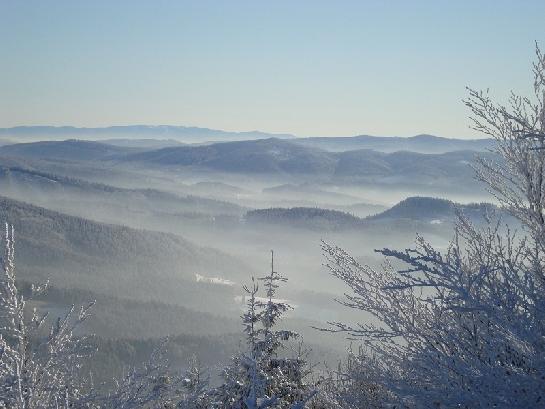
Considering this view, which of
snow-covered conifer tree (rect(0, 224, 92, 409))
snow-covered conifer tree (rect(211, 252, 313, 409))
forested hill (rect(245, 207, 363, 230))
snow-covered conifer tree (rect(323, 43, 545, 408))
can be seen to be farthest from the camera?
forested hill (rect(245, 207, 363, 230))

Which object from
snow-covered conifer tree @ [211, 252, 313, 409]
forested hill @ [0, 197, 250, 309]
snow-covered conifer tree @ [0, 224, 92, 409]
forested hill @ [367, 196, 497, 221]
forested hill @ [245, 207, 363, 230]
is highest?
snow-covered conifer tree @ [0, 224, 92, 409]

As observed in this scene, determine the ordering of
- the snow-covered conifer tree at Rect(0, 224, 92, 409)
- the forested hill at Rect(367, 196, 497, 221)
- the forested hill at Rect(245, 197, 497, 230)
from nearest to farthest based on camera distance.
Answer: the snow-covered conifer tree at Rect(0, 224, 92, 409) < the forested hill at Rect(367, 196, 497, 221) < the forested hill at Rect(245, 197, 497, 230)

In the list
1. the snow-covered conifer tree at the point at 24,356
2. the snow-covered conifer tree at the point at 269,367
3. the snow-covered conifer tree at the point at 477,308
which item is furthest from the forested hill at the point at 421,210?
the snow-covered conifer tree at the point at 24,356

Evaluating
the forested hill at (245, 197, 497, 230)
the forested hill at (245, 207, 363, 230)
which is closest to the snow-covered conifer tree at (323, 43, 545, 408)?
the forested hill at (245, 197, 497, 230)

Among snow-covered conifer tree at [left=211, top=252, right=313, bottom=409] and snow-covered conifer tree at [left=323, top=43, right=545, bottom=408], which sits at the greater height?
snow-covered conifer tree at [left=323, top=43, right=545, bottom=408]

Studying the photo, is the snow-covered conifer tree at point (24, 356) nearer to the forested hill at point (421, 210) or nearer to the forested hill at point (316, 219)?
the forested hill at point (421, 210)

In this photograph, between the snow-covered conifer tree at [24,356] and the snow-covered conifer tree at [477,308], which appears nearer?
the snow-covered conifer tree at [477,308]

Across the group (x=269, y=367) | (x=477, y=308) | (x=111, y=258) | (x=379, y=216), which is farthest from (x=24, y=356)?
(x=379, y=216)

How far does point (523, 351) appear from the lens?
4.29 m

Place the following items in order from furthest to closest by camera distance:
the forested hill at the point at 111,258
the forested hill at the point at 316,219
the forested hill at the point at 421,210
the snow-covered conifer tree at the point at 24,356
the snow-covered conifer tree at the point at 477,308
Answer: the forested hill at the point at 316,219 → the forested hill at the point at 421,210 → the forested hill at the point at 111,258 → the snow-covered conifer tree at the point at 24,356 → the snow-covered conifer tree at the point at 477,308

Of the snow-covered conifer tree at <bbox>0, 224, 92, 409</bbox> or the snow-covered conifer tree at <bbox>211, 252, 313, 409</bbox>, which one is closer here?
the snow-covered conifer tree at <bbox>0, 224, 92, 409</bbox>

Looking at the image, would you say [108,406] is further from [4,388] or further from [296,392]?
[296,392]

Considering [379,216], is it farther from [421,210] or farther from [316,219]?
[316,219]

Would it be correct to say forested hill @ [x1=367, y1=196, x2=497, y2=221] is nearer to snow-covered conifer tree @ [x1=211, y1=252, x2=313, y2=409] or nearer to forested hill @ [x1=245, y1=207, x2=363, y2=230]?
forested hill @ [x1=245, y1=207, x2=363, y2=230]
